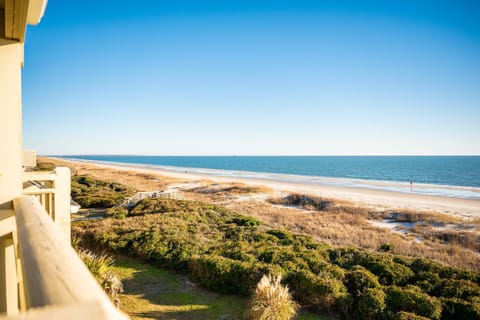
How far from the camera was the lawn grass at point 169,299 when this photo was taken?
259 inches

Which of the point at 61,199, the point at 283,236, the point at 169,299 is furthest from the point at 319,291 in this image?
the point at 61,199

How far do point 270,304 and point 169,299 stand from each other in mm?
2473

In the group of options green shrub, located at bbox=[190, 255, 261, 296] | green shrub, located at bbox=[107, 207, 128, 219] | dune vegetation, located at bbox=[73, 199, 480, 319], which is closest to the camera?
dune vegetation, located at bbox=[73, 199, 480, 319]

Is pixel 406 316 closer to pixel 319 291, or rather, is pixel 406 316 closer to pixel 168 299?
pixel 319 291

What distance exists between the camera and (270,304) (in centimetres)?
619

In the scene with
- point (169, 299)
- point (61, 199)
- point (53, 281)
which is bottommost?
point (169, 299)

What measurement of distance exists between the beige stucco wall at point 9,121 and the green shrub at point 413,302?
6769 mm

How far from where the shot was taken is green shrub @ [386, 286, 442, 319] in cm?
612

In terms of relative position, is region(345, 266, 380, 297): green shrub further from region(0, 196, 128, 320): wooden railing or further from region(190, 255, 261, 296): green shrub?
region(0, 196, 128, 320): wooden railing

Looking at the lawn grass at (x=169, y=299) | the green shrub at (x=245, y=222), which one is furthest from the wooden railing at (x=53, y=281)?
the green shrub at (x=245, y=222)

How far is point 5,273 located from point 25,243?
1.96 meters

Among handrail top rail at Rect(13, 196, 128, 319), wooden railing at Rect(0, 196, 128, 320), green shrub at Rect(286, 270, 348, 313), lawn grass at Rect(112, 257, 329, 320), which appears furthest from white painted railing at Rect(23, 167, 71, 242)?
green shrub at Rect(286, 270, 348, 313)

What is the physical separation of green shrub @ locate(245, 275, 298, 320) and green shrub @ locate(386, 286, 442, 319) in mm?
2001

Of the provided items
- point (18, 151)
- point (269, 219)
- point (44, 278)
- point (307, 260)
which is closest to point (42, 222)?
point (44, 278)
